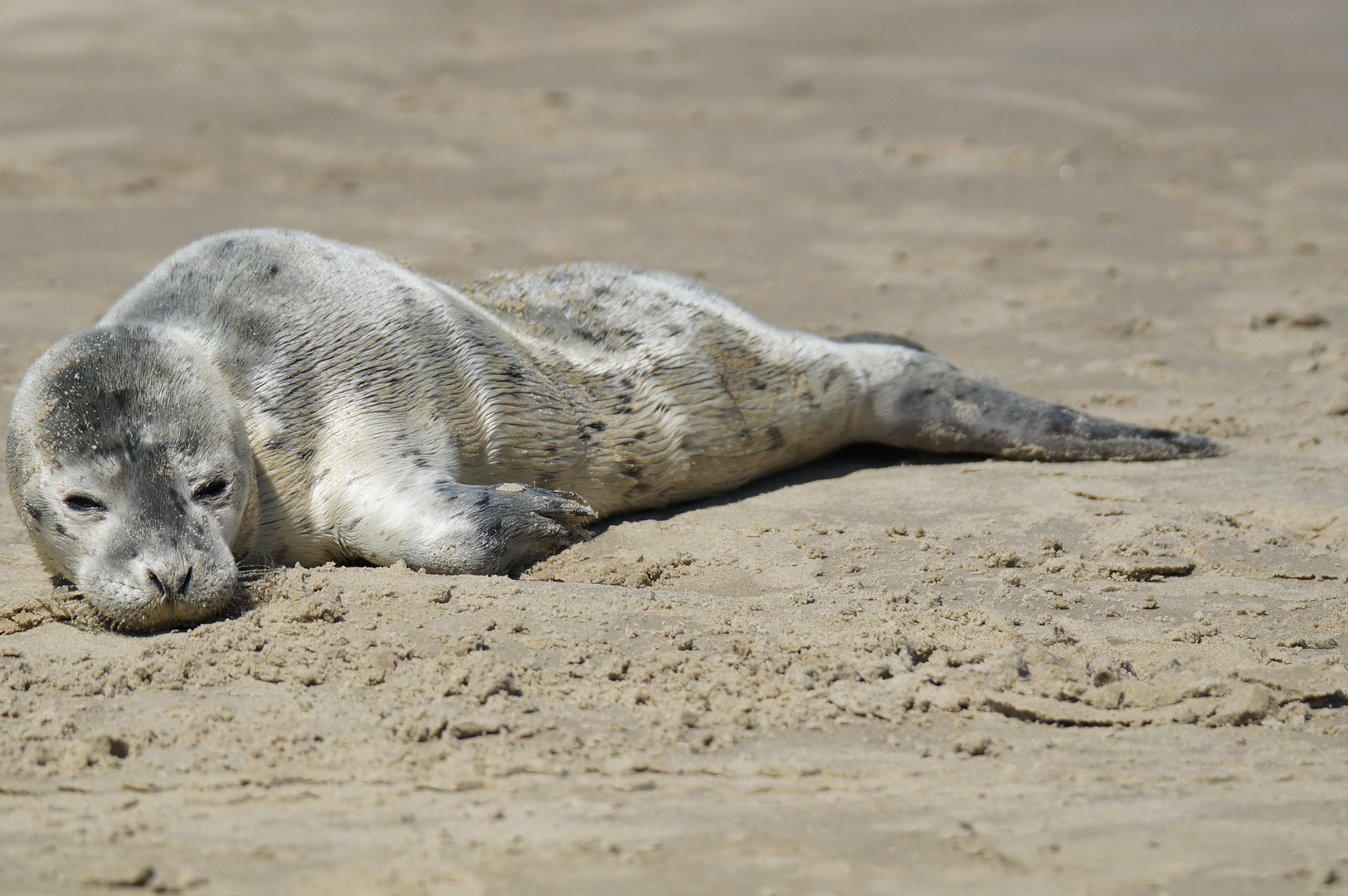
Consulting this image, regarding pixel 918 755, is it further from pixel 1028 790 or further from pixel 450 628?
pixel 450 628

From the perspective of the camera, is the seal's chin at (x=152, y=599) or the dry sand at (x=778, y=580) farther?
the seal's chin at (x=152, y=599)

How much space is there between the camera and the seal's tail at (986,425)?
4.69 meters

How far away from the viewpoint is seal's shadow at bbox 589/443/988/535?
14.1ft

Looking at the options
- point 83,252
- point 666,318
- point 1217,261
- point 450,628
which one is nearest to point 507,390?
point 666,318

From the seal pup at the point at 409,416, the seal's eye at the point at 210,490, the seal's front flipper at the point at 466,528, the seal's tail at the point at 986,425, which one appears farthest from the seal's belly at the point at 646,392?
the seal's eye at the point at 210,490

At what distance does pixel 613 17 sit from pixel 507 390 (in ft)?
27.2

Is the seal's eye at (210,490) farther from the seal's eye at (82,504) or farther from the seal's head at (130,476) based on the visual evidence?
the seal's eye at (82,504)

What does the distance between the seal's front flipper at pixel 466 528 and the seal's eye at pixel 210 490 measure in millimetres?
366

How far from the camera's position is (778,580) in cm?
352

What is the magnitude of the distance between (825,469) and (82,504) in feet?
8.34

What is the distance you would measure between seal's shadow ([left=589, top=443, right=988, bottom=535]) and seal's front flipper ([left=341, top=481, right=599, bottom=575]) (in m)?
0.60

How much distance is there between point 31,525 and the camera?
3.26 meters

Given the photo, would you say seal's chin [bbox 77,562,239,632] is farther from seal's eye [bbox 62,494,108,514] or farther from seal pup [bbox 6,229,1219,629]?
seal's eye [bbox 62,494,108,514]

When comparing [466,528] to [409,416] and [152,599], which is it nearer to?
[409,416]
